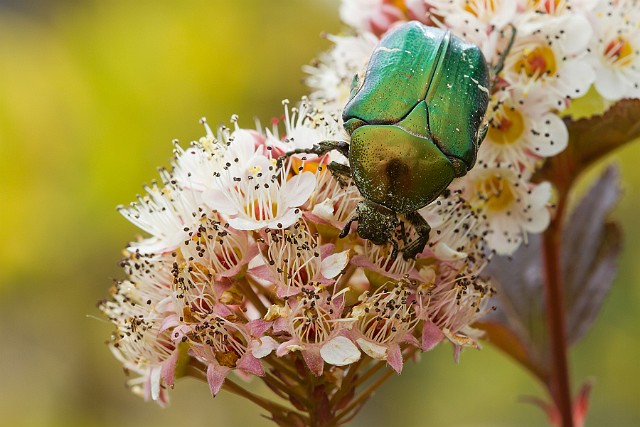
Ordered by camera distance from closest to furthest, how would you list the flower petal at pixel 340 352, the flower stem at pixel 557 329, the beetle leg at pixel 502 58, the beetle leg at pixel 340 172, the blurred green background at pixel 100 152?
1. the flower petal at pixel 340 352
2. the beetle leg at pixel 340 172
3. the beetle leg at pixel 502 58
4. the flower stem at pixel 557 329
5. the blurred green background at pixel 100 152

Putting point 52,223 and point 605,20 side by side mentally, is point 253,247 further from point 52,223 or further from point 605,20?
point 52,223

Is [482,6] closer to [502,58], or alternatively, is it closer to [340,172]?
[502,58]

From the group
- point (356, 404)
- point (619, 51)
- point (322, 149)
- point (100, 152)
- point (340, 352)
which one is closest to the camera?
point (340, 352)

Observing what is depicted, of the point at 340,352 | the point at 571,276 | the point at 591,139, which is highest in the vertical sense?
the point at 340,352

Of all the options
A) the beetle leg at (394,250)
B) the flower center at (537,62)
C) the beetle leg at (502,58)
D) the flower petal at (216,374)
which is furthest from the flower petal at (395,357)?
the flower center at (537,62)

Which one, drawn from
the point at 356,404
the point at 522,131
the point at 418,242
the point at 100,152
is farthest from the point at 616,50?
the point at 100,152

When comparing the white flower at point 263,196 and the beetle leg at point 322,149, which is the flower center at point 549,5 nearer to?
the beetle leg at point 322,149

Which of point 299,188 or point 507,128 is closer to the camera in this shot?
point 299,188
